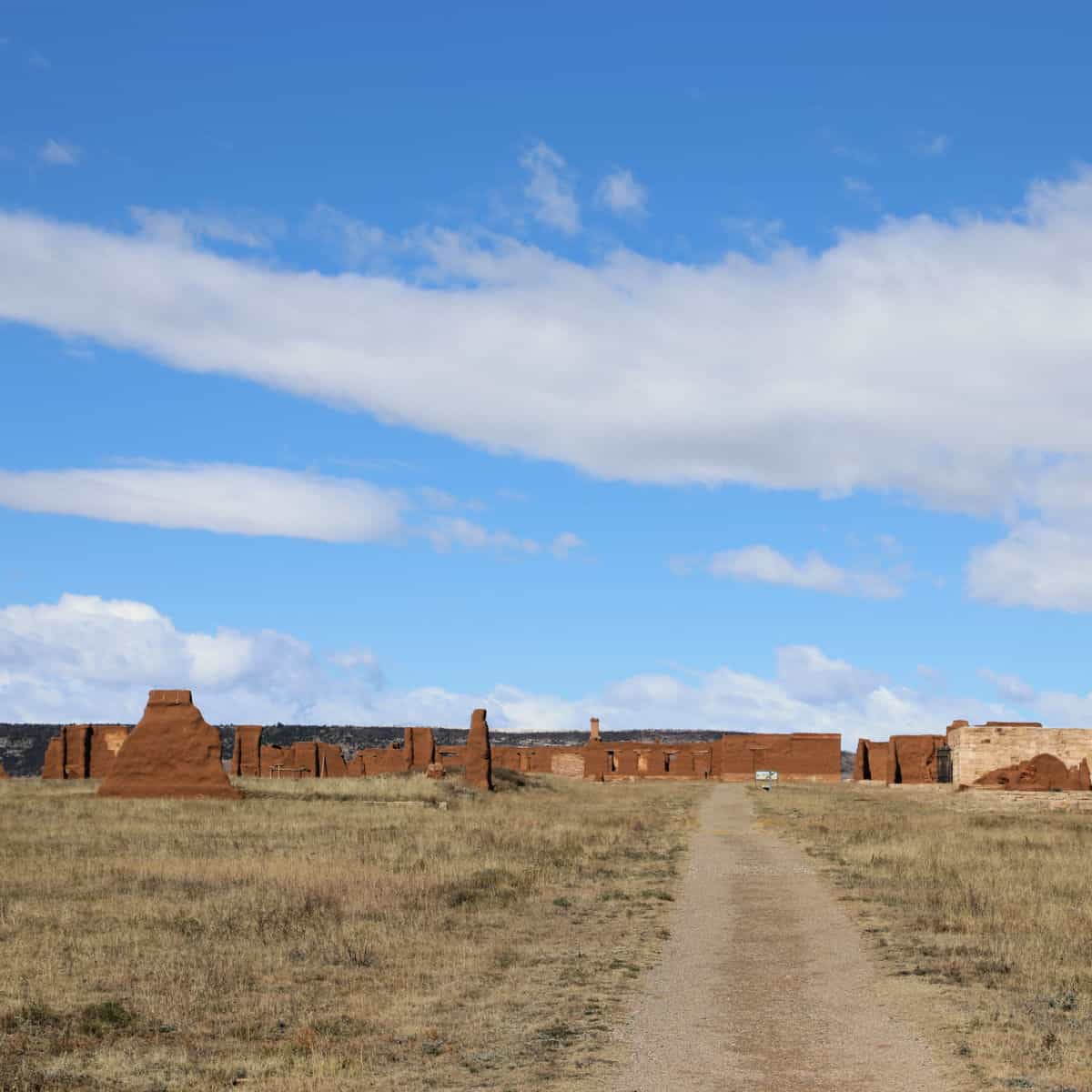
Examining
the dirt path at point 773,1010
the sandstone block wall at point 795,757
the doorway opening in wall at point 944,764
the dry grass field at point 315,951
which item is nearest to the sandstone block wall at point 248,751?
the sandstone block wall at point 795,757

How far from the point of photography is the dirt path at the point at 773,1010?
28.6ft

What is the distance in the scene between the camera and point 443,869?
20625 mm

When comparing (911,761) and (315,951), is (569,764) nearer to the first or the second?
(911,761)

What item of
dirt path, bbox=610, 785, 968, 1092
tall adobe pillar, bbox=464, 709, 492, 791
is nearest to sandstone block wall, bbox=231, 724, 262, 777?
tall adobe pillar, bbox=464, 709, 492, 791

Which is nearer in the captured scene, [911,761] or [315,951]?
[315,951]

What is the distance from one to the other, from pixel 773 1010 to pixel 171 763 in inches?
1085

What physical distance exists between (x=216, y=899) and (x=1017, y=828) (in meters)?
20.9

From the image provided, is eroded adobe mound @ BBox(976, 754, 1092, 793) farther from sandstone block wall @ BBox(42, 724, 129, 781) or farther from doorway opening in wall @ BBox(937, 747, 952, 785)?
sandstone block wall @ BBox(42, 724, 129, 781)

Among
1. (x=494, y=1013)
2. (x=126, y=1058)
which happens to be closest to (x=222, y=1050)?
(x=126, y=1058)

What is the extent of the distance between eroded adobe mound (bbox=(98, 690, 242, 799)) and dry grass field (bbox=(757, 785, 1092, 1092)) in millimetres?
15146

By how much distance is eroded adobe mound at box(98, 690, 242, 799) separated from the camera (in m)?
35.4

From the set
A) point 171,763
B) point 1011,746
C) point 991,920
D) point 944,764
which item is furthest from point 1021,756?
point 991,920

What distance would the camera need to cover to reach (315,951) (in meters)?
13.9

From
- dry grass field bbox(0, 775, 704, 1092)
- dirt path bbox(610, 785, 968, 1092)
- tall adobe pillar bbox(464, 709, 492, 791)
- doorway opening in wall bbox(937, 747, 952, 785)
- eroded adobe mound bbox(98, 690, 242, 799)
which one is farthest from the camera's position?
doorway opening in wall bbox(937, 747, 952, 785)
